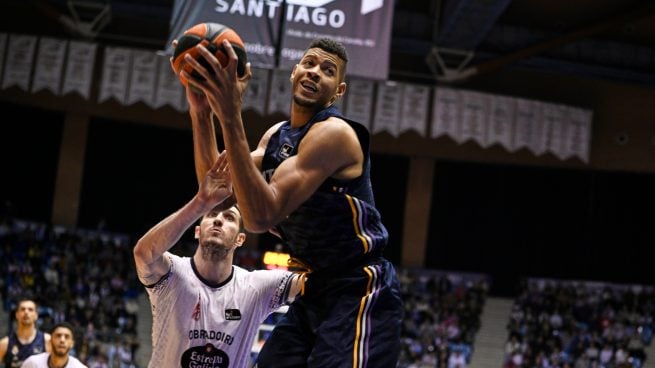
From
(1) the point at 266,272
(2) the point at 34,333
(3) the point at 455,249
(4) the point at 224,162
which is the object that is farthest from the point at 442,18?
(4) the point at 224,162

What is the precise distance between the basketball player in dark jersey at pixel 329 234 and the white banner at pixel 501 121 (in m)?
15.2

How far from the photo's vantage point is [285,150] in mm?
3684

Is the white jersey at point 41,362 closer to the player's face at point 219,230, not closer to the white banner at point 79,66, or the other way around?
the player's face at point 219,230

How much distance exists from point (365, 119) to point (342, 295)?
14735 mm

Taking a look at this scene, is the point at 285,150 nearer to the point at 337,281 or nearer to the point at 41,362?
the point at 337,281

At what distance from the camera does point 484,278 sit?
21.0 m

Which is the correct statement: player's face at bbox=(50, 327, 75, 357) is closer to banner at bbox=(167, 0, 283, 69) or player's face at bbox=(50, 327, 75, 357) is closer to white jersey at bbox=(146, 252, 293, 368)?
white jersey at bbox=(146, 252, 293, 368)

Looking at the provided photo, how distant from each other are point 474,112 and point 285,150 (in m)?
15.4

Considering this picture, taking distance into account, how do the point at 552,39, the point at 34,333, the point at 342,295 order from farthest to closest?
1. the point at 552,39
2. the point at 34,333
3. the point at 342,295

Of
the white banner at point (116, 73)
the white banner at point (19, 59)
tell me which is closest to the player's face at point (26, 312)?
the white banner at point (116, 73)

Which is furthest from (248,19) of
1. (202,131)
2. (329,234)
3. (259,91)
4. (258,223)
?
(258,223)

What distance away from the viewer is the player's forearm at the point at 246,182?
3240 millimetres

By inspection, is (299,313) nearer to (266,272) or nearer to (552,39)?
(266,272)

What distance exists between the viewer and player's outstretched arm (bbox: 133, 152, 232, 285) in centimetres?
392
